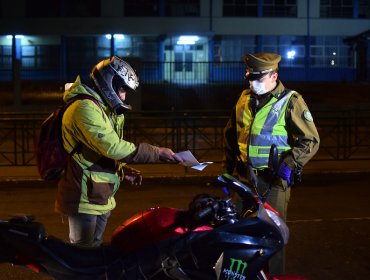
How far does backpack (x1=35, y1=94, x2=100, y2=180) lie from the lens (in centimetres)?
367

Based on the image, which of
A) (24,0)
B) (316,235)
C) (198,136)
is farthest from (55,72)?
(316,235)

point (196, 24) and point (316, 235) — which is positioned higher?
point (196, 24)

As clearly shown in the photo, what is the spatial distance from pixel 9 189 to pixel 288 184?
696cm

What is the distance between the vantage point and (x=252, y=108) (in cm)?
450

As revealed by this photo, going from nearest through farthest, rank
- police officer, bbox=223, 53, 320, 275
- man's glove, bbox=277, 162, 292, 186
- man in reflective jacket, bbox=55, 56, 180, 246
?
man in reflective jacket, bbox=55, 56, 180, 246, man's glove, bbox=277, 162, 292, 186, police officer, bbox=223, 53, 320, 275

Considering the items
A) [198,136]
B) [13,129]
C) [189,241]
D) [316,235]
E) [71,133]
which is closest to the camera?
[189,241]

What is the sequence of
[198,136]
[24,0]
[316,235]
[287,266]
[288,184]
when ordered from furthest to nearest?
[24,0] → [198,136] → [316,235] → [287,266] → [288,184]

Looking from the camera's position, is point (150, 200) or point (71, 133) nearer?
point (71, 133)

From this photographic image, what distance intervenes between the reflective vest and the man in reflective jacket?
3.48 ft

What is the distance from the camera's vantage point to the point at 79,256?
3312 mm

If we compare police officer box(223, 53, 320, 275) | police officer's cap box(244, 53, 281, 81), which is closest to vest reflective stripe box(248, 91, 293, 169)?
police officer box(223, 53, 320, 275)

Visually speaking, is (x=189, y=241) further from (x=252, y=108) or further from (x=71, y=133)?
(x=252, y=108)

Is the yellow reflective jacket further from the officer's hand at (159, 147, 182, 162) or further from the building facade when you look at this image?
the building facade

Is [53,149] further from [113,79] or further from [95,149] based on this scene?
[113,79]
